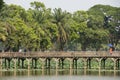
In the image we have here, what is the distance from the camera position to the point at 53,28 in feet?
331

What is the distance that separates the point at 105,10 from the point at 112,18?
10.9 feet

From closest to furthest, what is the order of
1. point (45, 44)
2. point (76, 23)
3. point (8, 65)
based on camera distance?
1. point (8, 65)
2. point (45, 44)
3. point (76, 23)

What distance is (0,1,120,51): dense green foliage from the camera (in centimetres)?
→ 9338

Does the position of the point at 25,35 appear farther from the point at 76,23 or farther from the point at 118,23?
the point at 118,23

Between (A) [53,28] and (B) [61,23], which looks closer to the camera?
(A) [53,28]

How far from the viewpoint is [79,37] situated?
111438 mm

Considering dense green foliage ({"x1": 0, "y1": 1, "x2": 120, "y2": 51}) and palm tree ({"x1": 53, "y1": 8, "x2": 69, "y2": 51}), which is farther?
palm tree ({"x1": 53, "y1": 8, "x2": 69, "y2": 51})

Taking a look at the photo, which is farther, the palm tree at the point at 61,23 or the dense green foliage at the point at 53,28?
the palm tree at the point at 61,23

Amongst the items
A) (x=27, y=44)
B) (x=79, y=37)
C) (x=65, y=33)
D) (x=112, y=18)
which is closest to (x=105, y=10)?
(x=112, y=18)

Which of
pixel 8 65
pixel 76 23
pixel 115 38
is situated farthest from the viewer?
pixel 115 38

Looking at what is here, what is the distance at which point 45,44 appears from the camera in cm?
9962

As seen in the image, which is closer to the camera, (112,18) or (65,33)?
(65,33)

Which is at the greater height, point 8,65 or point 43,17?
point 43,17

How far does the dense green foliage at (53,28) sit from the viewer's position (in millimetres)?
93375
